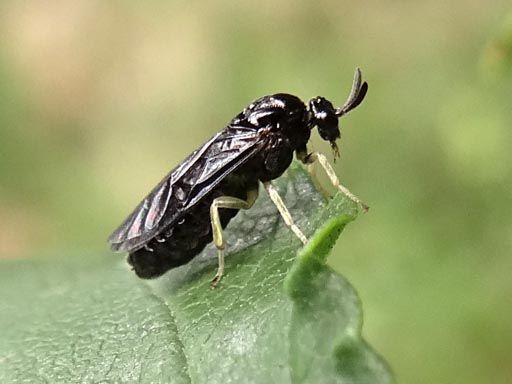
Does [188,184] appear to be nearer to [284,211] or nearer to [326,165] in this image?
[284,211]

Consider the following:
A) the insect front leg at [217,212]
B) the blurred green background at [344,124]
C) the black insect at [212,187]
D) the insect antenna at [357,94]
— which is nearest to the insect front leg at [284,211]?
the black insect at [212,187]

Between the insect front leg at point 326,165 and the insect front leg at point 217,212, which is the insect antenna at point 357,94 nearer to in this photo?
the insect front leg at point 326,165

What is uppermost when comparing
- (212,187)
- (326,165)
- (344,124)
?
(212,187)

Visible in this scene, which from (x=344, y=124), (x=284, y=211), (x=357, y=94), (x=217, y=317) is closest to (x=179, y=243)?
(x=284, y=211)

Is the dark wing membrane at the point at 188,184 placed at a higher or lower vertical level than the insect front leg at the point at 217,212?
higher

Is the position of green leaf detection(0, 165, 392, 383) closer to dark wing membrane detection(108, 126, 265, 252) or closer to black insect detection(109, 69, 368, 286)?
black insect detection(109, 69, 368, 286)

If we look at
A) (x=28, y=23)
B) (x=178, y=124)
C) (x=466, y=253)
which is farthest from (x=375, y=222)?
(x=28, y=23)

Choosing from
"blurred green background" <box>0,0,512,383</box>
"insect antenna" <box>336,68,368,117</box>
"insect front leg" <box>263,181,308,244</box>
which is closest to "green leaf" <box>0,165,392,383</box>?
"insect front leg" <box>263,181,308,244</box>
